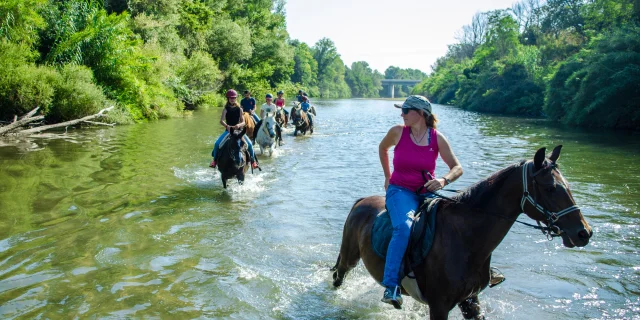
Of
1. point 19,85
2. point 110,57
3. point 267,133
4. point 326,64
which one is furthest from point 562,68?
point 326,64

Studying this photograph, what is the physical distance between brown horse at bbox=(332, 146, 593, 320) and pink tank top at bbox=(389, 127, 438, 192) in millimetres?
368

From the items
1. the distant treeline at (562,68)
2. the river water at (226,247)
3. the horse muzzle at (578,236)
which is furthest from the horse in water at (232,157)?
the distant treeline at (562,68)

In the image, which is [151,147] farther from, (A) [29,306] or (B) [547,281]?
(B) [547,281]

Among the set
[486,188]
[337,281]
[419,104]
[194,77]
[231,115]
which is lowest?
[337,281]

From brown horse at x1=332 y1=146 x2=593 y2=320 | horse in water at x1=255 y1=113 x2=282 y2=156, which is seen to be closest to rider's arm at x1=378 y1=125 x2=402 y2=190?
brown horse at x1=332 y1=146 x2=593 y2=320

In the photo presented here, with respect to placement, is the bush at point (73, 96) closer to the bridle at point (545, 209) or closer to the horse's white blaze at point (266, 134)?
the horse's white blaze at point (266, 134)

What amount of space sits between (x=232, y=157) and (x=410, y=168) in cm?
736

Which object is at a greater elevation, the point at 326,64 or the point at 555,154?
the point at 326,64

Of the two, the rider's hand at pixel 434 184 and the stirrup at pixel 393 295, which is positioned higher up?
the rider's hand at pixel 434 184

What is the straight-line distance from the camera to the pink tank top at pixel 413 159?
15.4 ft

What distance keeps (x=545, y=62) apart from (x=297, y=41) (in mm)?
77329

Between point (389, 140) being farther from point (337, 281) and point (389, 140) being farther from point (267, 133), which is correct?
point (267, 133)

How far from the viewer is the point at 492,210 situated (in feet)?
13.8

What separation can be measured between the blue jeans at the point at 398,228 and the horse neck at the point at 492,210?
0.51m
